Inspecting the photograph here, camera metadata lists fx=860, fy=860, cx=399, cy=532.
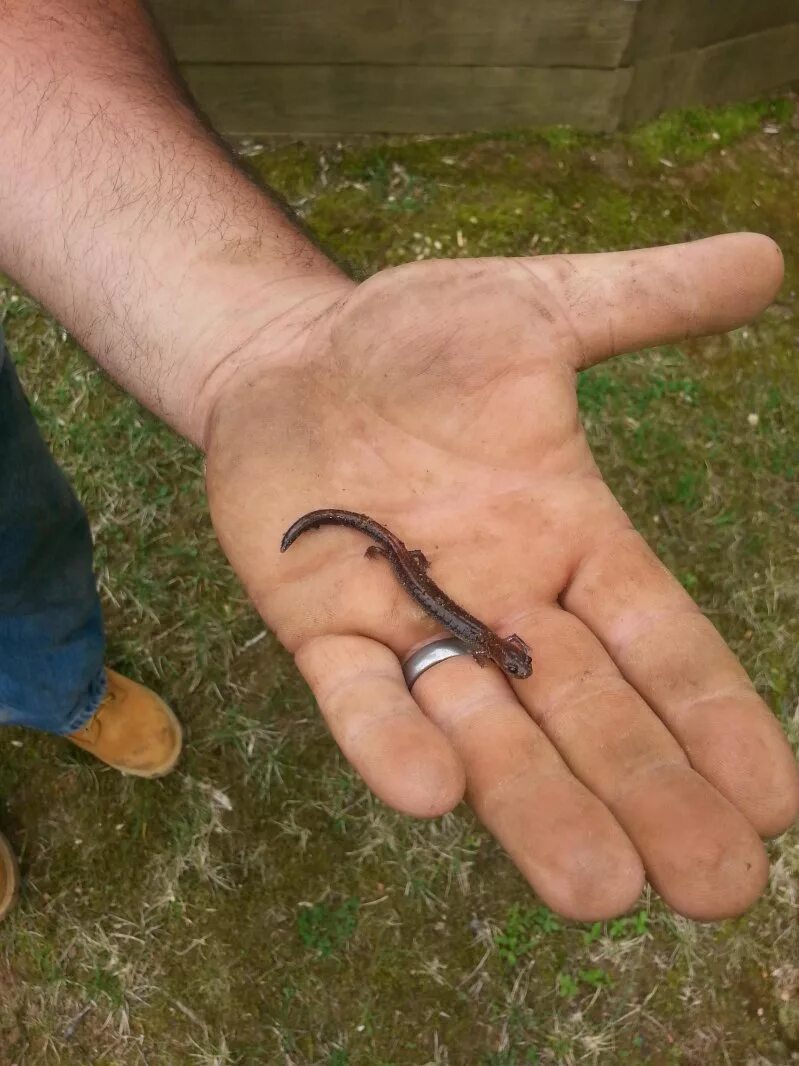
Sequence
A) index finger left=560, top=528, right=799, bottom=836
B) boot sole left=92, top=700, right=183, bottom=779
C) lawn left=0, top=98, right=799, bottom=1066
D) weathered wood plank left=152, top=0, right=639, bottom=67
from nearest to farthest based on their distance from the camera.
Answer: index finger left=560, top=528, right=799, bottom=836 → lawn left=0, top=98, right=799, bottom=1066 → boot sole left=92, top=700, right=183, bottom=779 → weathered wood plank left=152, top=0, right=639, bottom=67

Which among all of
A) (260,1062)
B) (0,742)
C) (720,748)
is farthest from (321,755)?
(720,748)

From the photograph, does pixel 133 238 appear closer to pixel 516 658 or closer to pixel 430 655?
pixel 430 655

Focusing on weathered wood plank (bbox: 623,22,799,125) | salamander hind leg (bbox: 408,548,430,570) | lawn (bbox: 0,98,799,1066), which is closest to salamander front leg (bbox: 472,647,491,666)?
salamander hind leg (bbox: 408,548,430,570)

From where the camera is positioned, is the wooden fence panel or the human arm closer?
the human arm

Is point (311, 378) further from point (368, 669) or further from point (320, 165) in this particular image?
point (320, 165)

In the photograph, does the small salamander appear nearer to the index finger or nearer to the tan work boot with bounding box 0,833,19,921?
the index finger

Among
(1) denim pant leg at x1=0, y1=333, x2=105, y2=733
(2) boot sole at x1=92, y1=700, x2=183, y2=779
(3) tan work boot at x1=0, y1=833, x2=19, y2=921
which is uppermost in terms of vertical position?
(1) denim pant leg at x1=0, y1=333, x2=105, y2=733

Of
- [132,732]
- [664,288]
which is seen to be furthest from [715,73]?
[132,732]

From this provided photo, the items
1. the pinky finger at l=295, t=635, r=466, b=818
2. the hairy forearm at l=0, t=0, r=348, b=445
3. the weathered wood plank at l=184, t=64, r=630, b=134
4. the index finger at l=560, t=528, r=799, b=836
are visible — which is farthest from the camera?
the weathered wood plank at l=184, t=64, r=630, b=134
